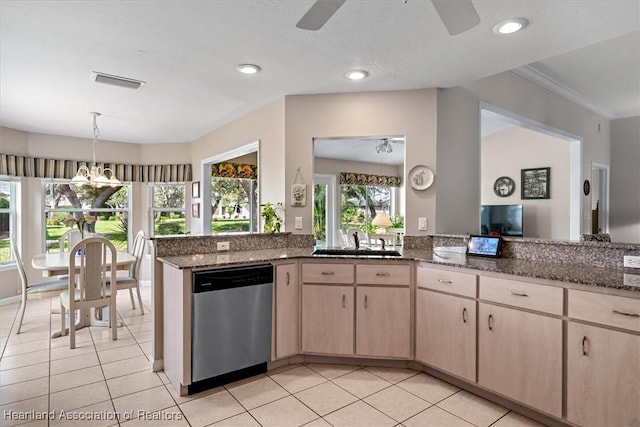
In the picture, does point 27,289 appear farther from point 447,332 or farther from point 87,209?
point 447,332

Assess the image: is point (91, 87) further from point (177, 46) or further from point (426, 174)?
point (426, 174)

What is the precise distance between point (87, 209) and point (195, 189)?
1726mm

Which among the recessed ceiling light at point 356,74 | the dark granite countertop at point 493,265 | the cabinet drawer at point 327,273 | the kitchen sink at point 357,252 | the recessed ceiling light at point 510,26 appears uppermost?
the recessed ceiling light at point 356,74

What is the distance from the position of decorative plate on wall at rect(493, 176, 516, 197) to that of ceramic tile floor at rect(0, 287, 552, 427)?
188 inches

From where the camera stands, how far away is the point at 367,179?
300 inches

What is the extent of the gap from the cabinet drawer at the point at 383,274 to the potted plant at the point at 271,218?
3.48ft

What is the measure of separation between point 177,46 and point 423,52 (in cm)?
176

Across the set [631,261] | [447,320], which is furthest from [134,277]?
[631,261]

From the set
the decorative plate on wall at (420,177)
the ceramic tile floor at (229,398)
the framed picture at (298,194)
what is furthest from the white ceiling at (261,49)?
the ceramic tile floor at (229,398)

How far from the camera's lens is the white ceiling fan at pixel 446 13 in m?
1.52

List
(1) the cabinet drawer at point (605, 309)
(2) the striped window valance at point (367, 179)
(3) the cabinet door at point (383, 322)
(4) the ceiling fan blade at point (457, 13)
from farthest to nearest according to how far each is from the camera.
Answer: (2) the striped window valance at point (367, 179) < (3) the cabinet door at point (383, 322) < (1) the cabinet drawer at point (605, 309) < (4) the ceiling fan blade at point (457, 13)

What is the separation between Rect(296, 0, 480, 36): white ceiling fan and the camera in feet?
4.99

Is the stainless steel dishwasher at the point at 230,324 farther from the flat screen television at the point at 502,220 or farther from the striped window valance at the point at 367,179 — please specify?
the striped window valance at the point at 367,179

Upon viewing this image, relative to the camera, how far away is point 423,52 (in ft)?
8.34
